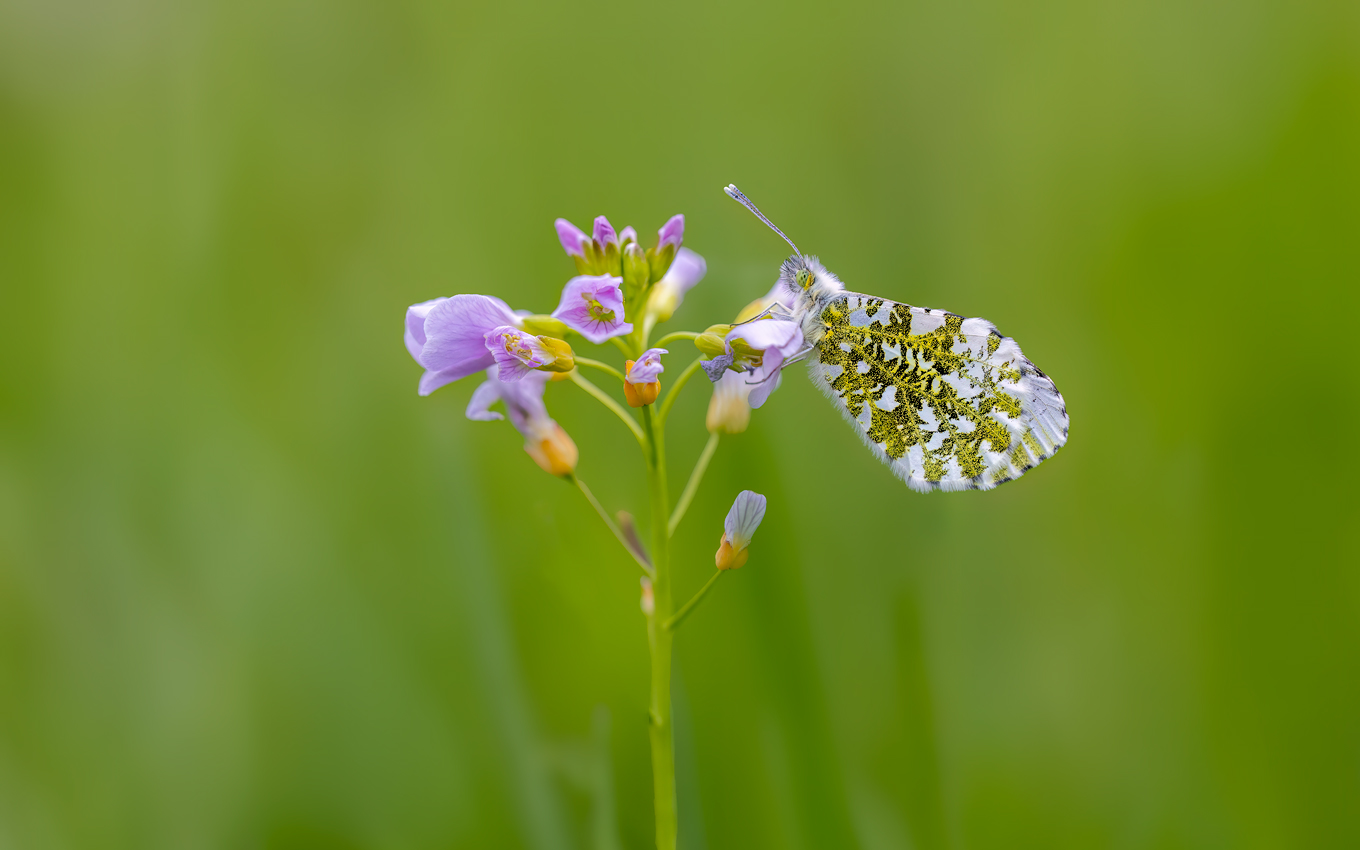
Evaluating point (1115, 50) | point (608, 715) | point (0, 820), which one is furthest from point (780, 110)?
point (0, 820)

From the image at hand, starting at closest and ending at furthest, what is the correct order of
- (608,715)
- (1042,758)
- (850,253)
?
(608,715) → (1042,758) → (850,253)

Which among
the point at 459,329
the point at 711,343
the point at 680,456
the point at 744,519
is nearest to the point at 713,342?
the point at 711,343

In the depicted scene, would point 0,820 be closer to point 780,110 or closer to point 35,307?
point 35,307

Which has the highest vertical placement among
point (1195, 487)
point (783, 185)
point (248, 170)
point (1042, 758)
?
point (248, 170)

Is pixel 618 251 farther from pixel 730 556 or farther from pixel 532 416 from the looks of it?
pixel 730 556

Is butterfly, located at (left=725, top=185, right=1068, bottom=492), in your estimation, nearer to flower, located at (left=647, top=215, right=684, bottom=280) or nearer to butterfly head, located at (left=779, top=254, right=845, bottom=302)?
butterfly head, located at (left=779, top=254, right=845, bottom=302)

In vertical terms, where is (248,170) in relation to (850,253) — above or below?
above

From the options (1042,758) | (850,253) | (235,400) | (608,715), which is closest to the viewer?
(608,715)
